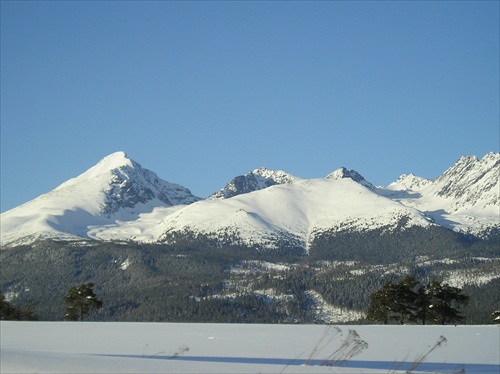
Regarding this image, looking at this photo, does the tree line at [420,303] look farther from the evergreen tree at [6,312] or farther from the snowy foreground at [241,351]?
the evergreen tree at [6,312]

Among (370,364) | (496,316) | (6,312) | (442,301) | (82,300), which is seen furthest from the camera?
(6,312)

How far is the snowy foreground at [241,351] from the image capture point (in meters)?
15.4

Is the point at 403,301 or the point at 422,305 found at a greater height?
the point at 403,301

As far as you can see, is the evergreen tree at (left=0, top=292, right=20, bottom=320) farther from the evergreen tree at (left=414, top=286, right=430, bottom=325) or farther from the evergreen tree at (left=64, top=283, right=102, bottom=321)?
the evergreen tree at (left=414, top=286, right=430, bottom=325)

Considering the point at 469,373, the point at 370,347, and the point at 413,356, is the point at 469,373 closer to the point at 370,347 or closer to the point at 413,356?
the point at 413,356

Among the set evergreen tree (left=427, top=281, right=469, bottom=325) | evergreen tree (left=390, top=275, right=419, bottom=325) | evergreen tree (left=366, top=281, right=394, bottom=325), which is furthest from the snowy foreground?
evergreen tree (left=366, top=281, right=394, bottom=325)

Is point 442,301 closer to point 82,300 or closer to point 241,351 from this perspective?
point 82,300

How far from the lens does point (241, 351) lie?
25.6m

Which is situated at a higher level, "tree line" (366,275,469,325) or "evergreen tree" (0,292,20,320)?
"evergreen tree" (0,292,20,320)

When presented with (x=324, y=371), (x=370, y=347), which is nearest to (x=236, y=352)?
(x=370, y=347)

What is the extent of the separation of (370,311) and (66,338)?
47270 millimetres

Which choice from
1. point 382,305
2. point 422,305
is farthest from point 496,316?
point 382,305

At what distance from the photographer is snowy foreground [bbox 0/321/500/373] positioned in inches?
607

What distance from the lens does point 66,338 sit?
1237 inches
